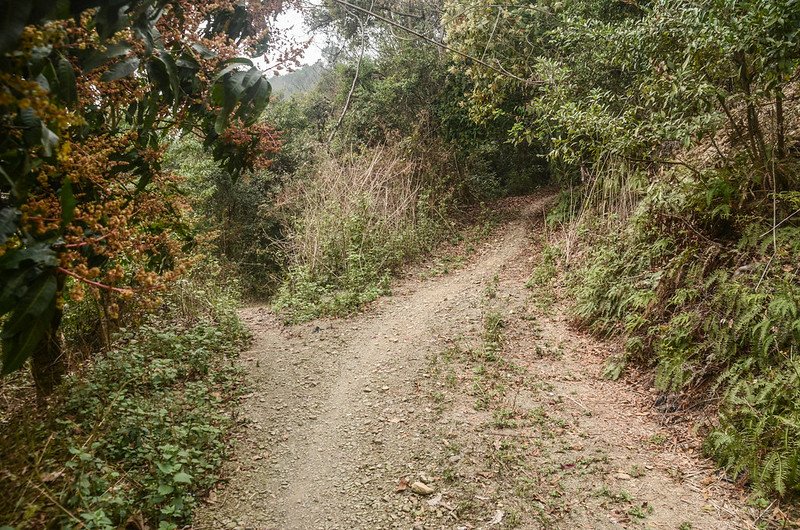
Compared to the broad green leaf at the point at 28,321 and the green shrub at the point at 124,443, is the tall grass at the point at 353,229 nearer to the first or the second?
the green shrub at the point at 124,443

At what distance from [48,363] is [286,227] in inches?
248

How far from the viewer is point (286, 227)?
10.0m

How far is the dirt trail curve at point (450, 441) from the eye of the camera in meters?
3.53

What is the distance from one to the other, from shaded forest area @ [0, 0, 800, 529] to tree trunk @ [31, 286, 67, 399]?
0.02m

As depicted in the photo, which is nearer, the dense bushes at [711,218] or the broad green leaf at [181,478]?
the broad green leaf at [181,478]

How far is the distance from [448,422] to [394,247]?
490 centimetres

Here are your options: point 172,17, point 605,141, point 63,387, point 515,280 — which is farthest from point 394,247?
point 172,17

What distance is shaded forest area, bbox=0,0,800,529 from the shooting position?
6.45 feet

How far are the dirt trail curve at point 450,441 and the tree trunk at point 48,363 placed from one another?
5.19ft

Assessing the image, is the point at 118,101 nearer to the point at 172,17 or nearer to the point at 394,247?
the point at 172,17

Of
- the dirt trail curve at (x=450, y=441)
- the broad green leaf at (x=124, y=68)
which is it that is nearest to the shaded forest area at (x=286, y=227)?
the broad green leaf at (x=124, y=68)

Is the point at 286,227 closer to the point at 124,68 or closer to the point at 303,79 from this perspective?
the point at 124,68

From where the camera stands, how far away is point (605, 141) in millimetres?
5309

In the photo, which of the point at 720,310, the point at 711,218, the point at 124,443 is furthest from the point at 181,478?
the point at 711,218
